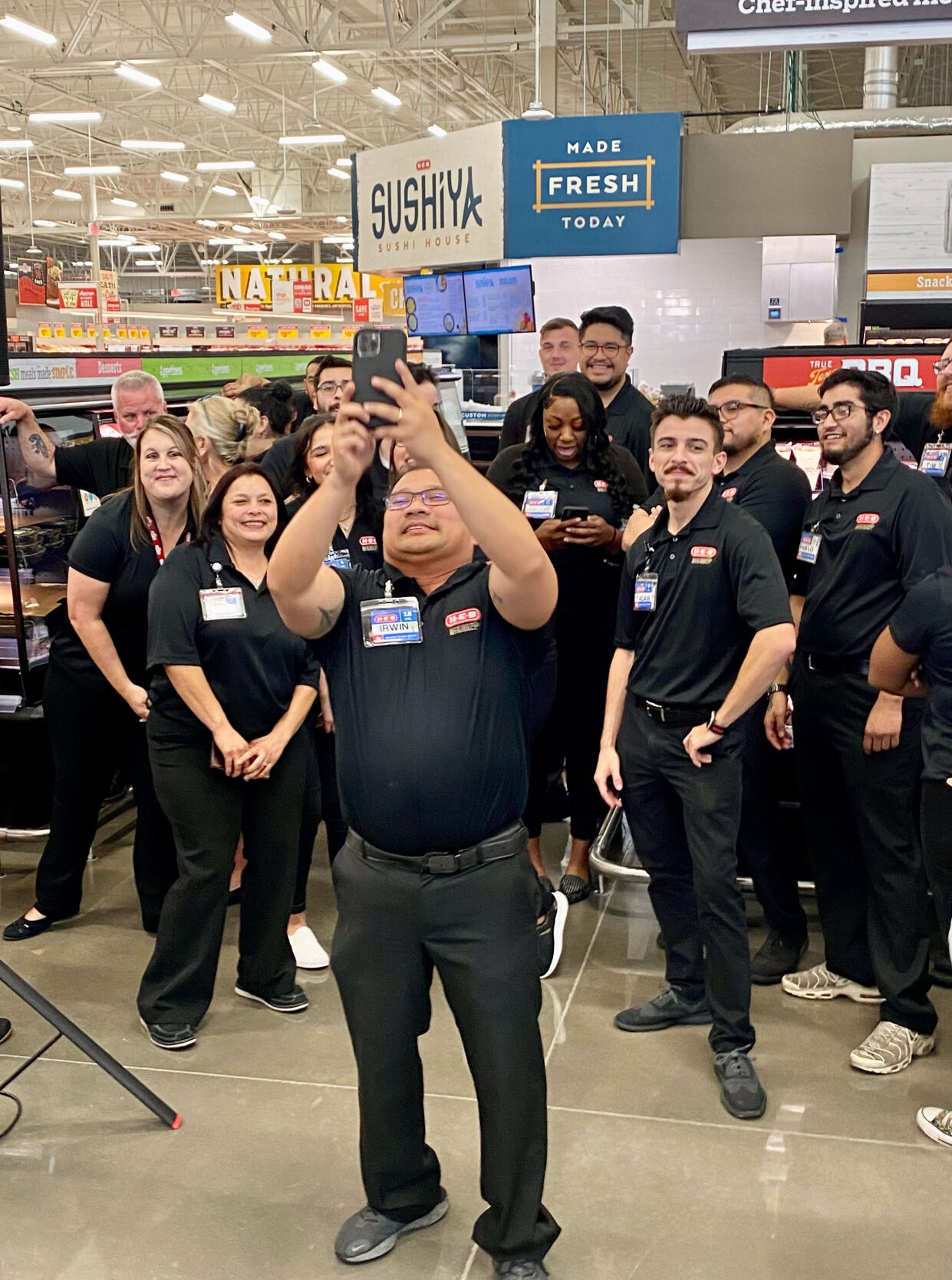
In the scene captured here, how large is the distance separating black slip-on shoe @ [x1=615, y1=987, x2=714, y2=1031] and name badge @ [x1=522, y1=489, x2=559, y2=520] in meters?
1.52

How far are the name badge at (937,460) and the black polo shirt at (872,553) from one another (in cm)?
66

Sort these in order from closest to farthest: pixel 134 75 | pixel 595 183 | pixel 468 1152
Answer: pixel 468 1152 → pixel 595 183 → pixel 134 75

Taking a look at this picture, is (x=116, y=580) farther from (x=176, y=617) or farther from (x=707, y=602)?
(x=707, y=602)

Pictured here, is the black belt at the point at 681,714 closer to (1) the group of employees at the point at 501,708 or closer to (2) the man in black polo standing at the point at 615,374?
(1) the group of employees at the point at 501,708

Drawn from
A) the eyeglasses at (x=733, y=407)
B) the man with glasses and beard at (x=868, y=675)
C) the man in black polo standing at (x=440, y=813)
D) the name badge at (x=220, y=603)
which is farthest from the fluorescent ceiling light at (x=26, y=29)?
the man in black polo standing at (x=440, y=813)

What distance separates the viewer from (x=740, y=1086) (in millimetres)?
3223

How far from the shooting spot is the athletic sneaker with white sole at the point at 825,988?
378cm

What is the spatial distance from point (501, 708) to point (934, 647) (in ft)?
3.73

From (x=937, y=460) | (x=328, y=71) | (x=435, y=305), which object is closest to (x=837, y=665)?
(x=937, y=460)

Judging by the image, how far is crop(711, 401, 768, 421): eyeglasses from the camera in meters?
→ 3.90

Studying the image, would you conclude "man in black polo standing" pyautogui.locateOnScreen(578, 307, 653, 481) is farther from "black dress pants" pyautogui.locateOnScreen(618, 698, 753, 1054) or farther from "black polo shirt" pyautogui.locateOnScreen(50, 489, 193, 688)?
"black polo shirt" pyautogui.locateOnScreen(50, 489, 193, 688)

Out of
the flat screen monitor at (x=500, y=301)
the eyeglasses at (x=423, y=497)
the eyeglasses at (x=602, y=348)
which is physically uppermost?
the flat screen monitor at (x=500, y=301)

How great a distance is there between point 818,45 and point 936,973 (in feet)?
9.68

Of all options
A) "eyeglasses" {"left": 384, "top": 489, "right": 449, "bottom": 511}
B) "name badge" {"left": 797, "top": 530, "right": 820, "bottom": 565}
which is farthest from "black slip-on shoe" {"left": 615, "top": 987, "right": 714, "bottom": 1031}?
"eyeglasses" {"left": 384, "top": 489, "right": 449, "bottom": 511}
